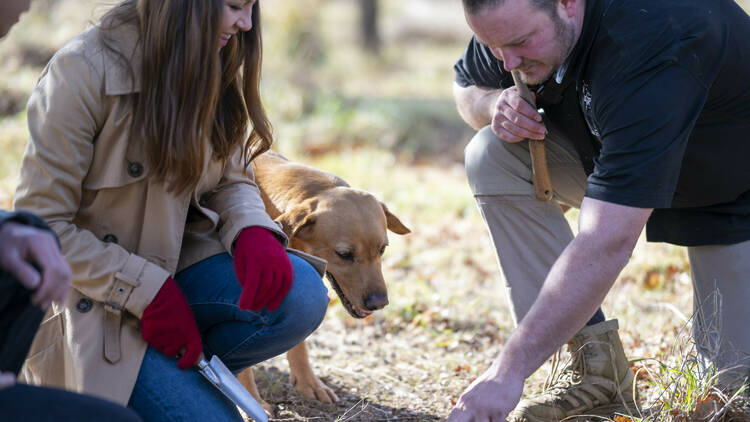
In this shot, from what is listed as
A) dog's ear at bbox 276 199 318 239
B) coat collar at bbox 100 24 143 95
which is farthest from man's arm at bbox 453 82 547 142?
coat collar at bbox 100 24 143 95

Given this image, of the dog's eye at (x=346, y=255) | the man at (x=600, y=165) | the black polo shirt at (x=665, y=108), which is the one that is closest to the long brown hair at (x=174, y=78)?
the man at (x=600, y=165)

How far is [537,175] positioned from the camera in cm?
358

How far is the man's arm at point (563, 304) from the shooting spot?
96.9 inches

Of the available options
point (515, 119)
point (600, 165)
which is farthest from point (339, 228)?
point (600, 165)

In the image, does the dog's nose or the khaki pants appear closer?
the khaki pants

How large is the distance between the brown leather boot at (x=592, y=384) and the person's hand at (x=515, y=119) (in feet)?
2.85

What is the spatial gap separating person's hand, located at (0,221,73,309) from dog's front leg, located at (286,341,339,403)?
2.03 meters

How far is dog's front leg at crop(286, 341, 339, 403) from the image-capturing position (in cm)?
387

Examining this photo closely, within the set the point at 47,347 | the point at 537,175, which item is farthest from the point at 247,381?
the point at 537,175

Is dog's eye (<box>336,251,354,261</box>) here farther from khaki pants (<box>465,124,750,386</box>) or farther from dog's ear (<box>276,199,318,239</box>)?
khaki pants (<box>465,124,750,386</box>)

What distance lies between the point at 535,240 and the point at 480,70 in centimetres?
86

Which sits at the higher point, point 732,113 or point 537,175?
point 732,113

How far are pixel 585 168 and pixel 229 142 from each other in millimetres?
1573

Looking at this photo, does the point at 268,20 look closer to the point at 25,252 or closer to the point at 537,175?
the point at 537,175
